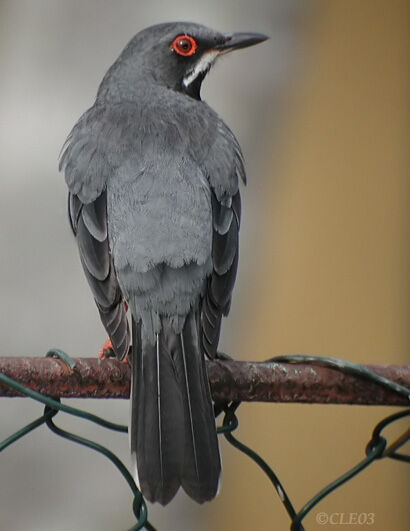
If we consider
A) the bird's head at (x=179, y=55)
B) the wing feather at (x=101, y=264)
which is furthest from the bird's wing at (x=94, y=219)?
the bird's head at (x=179, y=55)

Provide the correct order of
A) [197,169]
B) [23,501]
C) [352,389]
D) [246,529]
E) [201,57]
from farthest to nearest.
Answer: [246,529]
[23,501]
[201,57]
[197,169]
[352,389]

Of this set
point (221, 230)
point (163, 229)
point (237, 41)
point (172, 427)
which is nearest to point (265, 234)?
point (237, 41)

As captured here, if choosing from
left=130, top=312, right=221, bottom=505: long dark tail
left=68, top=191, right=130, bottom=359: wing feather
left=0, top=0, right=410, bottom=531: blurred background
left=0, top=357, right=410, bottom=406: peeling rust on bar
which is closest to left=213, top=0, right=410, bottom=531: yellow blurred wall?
left=0, top=0, right=410, bottom=531: blurred background

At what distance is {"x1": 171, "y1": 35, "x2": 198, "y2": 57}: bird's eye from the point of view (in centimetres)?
340

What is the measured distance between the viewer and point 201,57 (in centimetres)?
342

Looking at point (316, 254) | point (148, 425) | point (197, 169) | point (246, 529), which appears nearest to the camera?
point (148, 425)

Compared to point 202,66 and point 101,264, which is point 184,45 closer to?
point 202,66

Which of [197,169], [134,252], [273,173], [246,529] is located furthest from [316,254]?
[134,252]

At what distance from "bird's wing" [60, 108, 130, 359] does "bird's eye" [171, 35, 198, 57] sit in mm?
397

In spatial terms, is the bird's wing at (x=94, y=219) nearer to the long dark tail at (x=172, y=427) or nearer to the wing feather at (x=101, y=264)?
the wing feather at (x=101, y=264)

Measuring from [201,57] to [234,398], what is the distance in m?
1.73

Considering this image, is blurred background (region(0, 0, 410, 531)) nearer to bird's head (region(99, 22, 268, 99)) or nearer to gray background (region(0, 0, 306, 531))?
gray background (region(0, 0, 306, 531))

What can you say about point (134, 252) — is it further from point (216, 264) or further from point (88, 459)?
point (88, 459)

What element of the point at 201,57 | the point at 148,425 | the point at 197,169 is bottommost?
the point at 148,425
